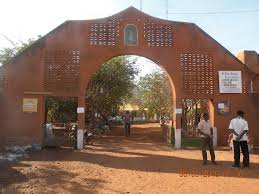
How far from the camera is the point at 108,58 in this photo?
59.9 ft

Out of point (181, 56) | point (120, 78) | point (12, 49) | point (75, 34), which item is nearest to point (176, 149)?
point (181, 56)

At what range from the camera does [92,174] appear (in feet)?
36.2

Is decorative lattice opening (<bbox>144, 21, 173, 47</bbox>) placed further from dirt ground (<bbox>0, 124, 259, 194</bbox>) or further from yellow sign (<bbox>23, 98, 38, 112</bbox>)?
yellow sign (<bbox>23, 98, 38, 112</bbox>)

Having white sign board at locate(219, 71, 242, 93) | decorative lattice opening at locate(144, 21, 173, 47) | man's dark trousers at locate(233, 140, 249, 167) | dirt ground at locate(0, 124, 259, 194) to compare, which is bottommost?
dirt ground at locate(0, 124, 259, 194)

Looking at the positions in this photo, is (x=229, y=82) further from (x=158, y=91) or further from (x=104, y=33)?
(x=158, y=91)

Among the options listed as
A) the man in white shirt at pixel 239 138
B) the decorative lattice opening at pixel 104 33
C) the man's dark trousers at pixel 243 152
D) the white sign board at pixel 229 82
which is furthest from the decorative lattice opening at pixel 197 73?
the man's dark trousers at pixel 243 152

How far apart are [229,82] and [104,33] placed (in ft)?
21.2

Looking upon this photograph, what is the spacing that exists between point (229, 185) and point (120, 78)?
17.9 metres

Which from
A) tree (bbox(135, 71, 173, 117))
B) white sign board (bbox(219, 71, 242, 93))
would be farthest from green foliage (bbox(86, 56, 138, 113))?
→ white sign board (bbox(219, 71, 242, 93))

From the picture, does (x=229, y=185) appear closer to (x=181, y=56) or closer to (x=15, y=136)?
(x=181, y=56)

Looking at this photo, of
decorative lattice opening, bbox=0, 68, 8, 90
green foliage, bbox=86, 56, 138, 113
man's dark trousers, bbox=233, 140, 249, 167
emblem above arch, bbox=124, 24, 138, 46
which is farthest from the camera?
green foliage, bbox=86, 56, 138, 113

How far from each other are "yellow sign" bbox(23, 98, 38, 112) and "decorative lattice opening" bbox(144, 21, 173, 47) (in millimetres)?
6016

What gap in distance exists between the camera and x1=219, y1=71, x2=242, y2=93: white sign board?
18.5 metres

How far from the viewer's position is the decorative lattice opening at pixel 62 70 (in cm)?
1786
